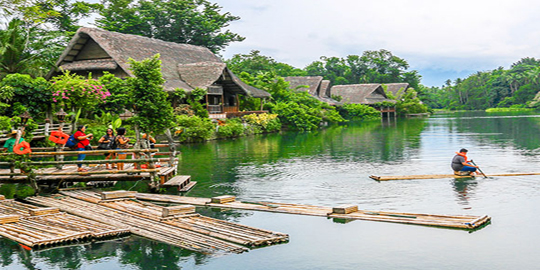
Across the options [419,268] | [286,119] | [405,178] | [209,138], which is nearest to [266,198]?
[405,178]

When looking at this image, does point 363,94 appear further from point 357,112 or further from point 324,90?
point 324,90

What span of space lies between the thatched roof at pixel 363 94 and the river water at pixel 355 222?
48030mm

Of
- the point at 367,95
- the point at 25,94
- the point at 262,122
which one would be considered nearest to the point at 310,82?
the point at 367,95

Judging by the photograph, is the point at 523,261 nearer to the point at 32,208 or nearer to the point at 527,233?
the point at 527,233

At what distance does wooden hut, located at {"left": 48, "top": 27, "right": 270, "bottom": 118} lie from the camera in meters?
34.7

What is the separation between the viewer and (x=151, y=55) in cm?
3881

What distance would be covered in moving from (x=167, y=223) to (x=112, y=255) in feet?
4.87

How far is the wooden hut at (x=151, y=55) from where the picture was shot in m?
34.7

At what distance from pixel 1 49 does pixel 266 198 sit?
22.9 meters

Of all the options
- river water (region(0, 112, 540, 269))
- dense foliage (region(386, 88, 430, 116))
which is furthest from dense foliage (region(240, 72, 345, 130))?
dense foliage (region(386, 88, 430, 116))

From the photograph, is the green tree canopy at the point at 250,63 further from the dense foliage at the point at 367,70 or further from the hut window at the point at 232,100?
the dense foliage at the point at 367,70

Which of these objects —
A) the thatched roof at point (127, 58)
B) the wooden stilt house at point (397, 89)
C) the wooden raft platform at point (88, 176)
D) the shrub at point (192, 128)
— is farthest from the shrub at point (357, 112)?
the wooden raft platform at point (88, 176)

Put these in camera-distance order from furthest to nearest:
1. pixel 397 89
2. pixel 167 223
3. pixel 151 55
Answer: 1. pixel 397 89
2. pixel 151 55
3. pixel 167 223

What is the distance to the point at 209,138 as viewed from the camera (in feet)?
112
